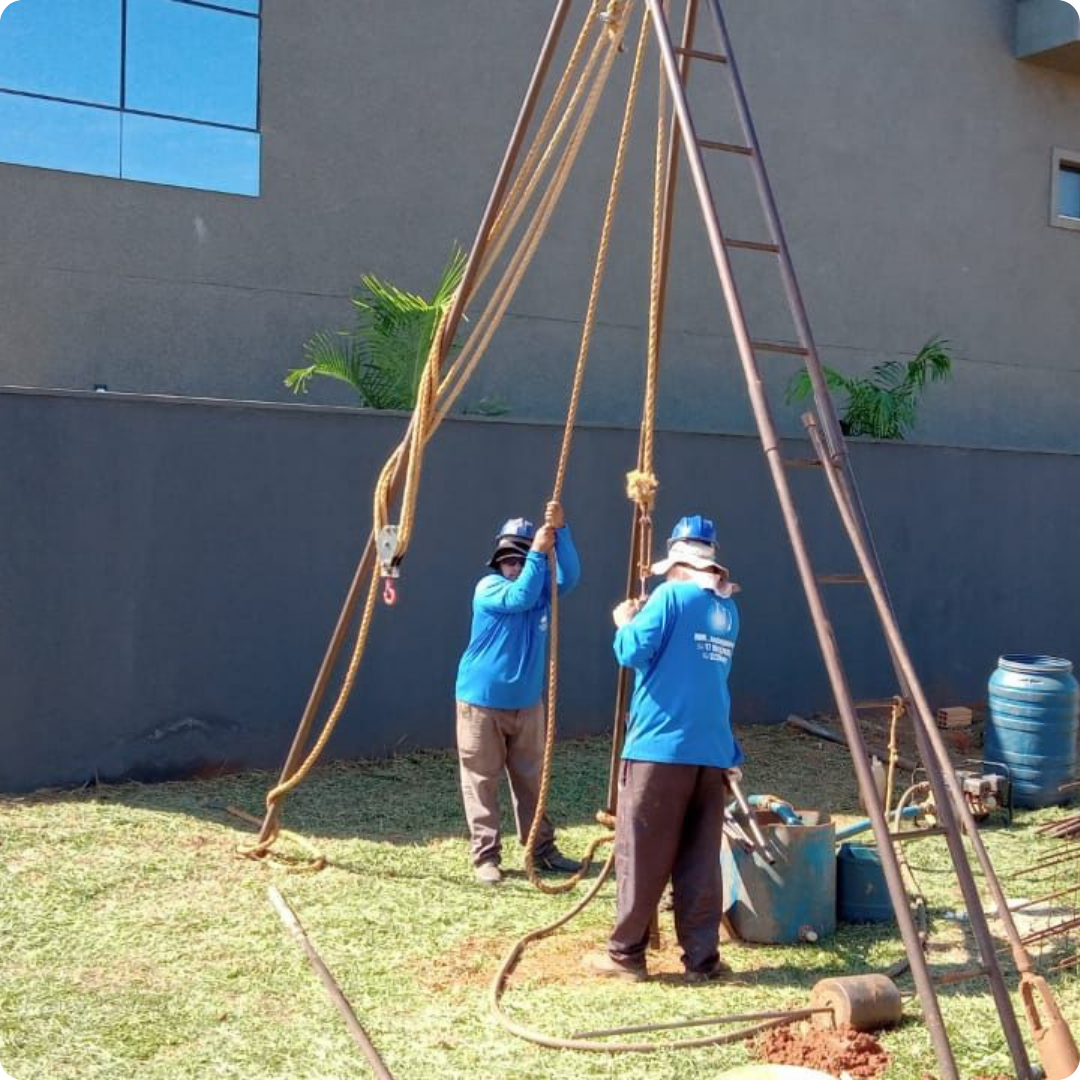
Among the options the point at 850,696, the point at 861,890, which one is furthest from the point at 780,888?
the point at 850,696

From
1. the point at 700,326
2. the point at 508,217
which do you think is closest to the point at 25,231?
the point at 508,217

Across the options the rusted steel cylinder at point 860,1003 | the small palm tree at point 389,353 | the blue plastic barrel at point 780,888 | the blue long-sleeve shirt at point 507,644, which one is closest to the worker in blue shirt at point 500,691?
the blue long-sleeve shirt at point 507,644

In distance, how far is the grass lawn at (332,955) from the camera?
4.30m

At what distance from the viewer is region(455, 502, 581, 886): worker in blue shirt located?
6316mm

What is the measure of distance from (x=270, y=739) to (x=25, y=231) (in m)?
3.89

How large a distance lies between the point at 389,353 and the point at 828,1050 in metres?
6.20

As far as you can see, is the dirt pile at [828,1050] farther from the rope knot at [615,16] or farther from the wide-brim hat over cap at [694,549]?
the rope knot at [615,16]

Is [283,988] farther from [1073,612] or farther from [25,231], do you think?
[1073,612]

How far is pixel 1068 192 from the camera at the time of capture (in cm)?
1440

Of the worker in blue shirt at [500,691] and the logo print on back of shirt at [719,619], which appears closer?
the logo print on back of shirt at [719,619]

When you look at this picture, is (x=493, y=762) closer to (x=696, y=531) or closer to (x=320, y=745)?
(x=320, y=745)

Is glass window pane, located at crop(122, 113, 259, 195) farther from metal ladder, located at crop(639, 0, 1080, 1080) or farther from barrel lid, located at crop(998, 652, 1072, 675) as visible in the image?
barrel lid, located at crop(998, 652, 1072, 675)

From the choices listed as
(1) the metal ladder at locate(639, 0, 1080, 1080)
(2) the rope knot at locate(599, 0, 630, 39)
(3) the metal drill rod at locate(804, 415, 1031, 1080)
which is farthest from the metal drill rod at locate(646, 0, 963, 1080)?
(2) the rope knot at locate(599, 0, 630, 39)

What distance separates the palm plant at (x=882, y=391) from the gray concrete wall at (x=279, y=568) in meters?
0.88
